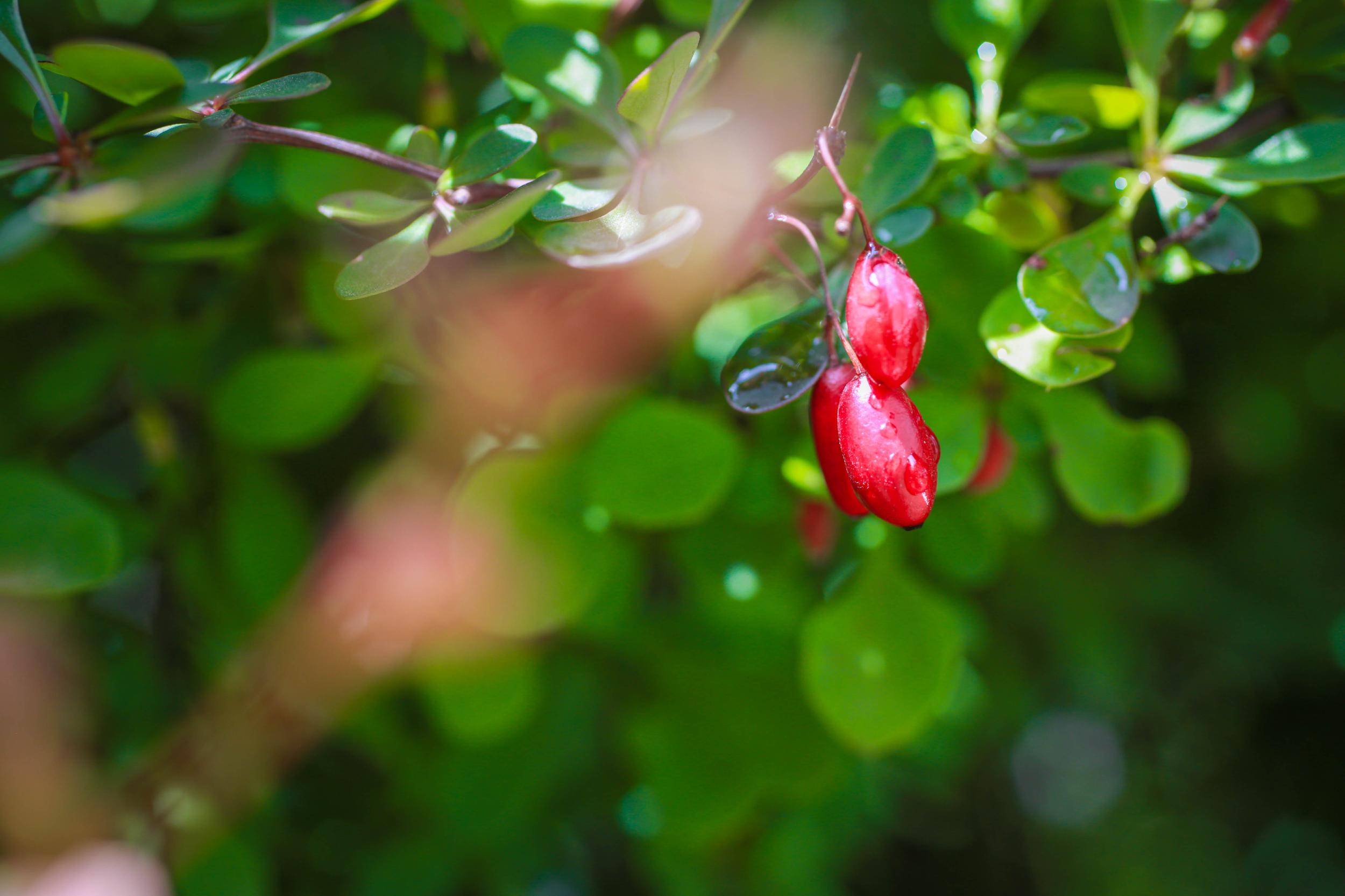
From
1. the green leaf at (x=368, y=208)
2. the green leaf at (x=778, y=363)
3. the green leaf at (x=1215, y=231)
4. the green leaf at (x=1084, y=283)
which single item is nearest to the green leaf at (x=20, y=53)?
the green leaf at (x=368, y=208)

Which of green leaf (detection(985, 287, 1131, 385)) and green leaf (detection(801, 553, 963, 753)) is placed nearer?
green leaf (detection(985, 287, 1131, 385))

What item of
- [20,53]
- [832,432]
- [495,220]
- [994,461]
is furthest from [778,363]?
[20,53]

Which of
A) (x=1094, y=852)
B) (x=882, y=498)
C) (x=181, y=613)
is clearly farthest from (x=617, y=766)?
(x=1094, y=852)

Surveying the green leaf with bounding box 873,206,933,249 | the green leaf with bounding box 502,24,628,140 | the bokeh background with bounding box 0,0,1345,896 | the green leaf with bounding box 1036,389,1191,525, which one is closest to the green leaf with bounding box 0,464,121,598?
the bokeh background with bounding box 0,0,1345,896

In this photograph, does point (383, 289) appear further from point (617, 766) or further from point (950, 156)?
point (617, 766)

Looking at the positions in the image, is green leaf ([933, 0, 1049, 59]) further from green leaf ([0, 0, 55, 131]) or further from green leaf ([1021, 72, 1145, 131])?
green leaf ([0, 0, 55, 131])

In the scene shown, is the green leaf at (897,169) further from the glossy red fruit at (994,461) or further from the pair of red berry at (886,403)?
the glossy red fruit at (994,461)
